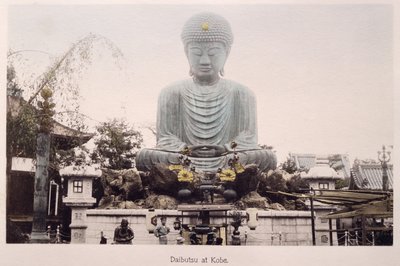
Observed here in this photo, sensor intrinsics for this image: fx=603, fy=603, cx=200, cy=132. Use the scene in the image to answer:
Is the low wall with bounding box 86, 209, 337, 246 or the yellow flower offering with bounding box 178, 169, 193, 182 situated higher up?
the yellow flower offering with bounding box 178, 169, 193, 182

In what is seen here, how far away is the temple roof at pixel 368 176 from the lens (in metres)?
4.20

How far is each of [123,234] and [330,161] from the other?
5.05 ft

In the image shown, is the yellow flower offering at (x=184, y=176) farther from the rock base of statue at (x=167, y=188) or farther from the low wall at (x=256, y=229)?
the low wall at (x=256, y=229)

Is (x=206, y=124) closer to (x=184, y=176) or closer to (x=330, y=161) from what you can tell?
(x=184, y=176)

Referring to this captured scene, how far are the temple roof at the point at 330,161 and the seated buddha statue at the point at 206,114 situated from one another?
0.59ft

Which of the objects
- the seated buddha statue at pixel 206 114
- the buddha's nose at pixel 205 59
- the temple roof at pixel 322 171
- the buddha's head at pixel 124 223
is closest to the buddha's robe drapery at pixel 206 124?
the seated buddha statue at pixel 206 114

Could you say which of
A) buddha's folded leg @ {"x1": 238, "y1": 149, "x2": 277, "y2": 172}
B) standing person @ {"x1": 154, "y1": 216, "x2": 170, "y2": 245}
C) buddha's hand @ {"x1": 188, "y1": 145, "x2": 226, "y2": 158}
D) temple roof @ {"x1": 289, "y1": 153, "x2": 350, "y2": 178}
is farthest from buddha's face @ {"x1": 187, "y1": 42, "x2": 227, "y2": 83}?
standing person @ {"x1": 154, "y1": 216, "x2": 170, "y2": 245}

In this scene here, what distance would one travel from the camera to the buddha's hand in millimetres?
4355

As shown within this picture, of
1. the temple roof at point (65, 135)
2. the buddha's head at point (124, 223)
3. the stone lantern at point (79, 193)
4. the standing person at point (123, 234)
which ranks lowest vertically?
the standing person at point (123, 234)

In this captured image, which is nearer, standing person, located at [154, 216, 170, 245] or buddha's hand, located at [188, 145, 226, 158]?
standing person, located at [154, 216, 170, 245]

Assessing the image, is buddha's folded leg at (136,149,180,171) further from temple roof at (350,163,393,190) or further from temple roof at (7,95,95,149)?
temple roof at (350,163,393,190)

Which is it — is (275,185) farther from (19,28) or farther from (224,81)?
(19,28)

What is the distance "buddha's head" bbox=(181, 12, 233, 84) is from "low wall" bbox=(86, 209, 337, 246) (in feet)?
3.37

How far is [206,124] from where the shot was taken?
14.3 ft
